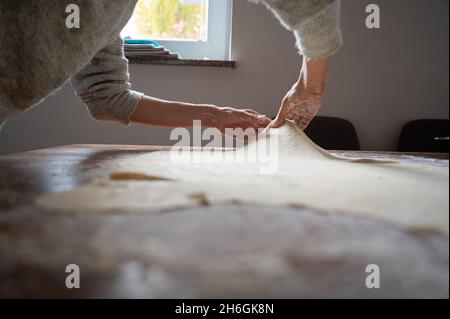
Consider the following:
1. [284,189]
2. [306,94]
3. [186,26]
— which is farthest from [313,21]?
[186,26]

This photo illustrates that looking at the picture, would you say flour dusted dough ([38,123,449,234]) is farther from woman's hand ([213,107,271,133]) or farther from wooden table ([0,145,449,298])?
woman's hand ([213,107,271,133])

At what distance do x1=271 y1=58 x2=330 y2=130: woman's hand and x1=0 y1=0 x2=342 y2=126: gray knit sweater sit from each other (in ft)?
0.27

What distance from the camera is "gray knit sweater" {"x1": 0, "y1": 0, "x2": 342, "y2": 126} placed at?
23.3 inches

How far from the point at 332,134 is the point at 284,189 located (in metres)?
1.29

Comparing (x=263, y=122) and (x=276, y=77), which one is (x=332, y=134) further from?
(x=263, y=122)

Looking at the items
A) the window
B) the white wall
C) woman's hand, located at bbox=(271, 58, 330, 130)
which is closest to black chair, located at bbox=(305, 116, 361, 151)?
the white wall

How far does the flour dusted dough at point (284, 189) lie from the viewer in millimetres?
354

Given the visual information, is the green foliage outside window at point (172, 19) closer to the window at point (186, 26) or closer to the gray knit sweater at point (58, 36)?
the window at point (186, 26)

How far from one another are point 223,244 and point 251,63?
59.3 inches

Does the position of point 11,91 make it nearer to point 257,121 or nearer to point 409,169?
point 257,121

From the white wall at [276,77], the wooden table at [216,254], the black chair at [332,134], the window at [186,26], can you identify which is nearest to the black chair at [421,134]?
the white wall at [276,77]

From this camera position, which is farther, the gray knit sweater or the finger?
the finger
